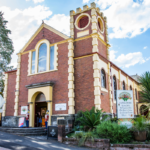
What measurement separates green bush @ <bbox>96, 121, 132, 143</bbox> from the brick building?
4134mm

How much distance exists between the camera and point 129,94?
487 inches

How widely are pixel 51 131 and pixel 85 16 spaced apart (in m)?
11.5

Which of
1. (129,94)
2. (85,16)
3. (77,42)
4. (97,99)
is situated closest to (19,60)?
(77,42)

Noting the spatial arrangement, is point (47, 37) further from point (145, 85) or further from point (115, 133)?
point (115, 133)

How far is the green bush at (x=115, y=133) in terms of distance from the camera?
33.8 ft

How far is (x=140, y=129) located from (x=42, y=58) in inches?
477

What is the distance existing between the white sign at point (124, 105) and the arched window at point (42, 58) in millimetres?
9041

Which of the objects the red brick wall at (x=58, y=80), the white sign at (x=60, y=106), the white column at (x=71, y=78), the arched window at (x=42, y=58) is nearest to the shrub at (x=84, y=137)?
the white column at (x=71, y=78)

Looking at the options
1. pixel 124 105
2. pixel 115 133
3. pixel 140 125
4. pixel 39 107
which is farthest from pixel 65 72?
pixel 140 125

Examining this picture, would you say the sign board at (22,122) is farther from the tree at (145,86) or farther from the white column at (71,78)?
the tree at (145,86)

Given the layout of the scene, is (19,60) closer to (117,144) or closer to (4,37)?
(4,37)

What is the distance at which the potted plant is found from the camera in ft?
33.6

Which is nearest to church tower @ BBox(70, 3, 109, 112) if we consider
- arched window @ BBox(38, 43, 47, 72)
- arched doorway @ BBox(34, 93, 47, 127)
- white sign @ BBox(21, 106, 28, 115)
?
arched window @ BBox(38, 43, 47, 72)

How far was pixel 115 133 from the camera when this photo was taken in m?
10.4
